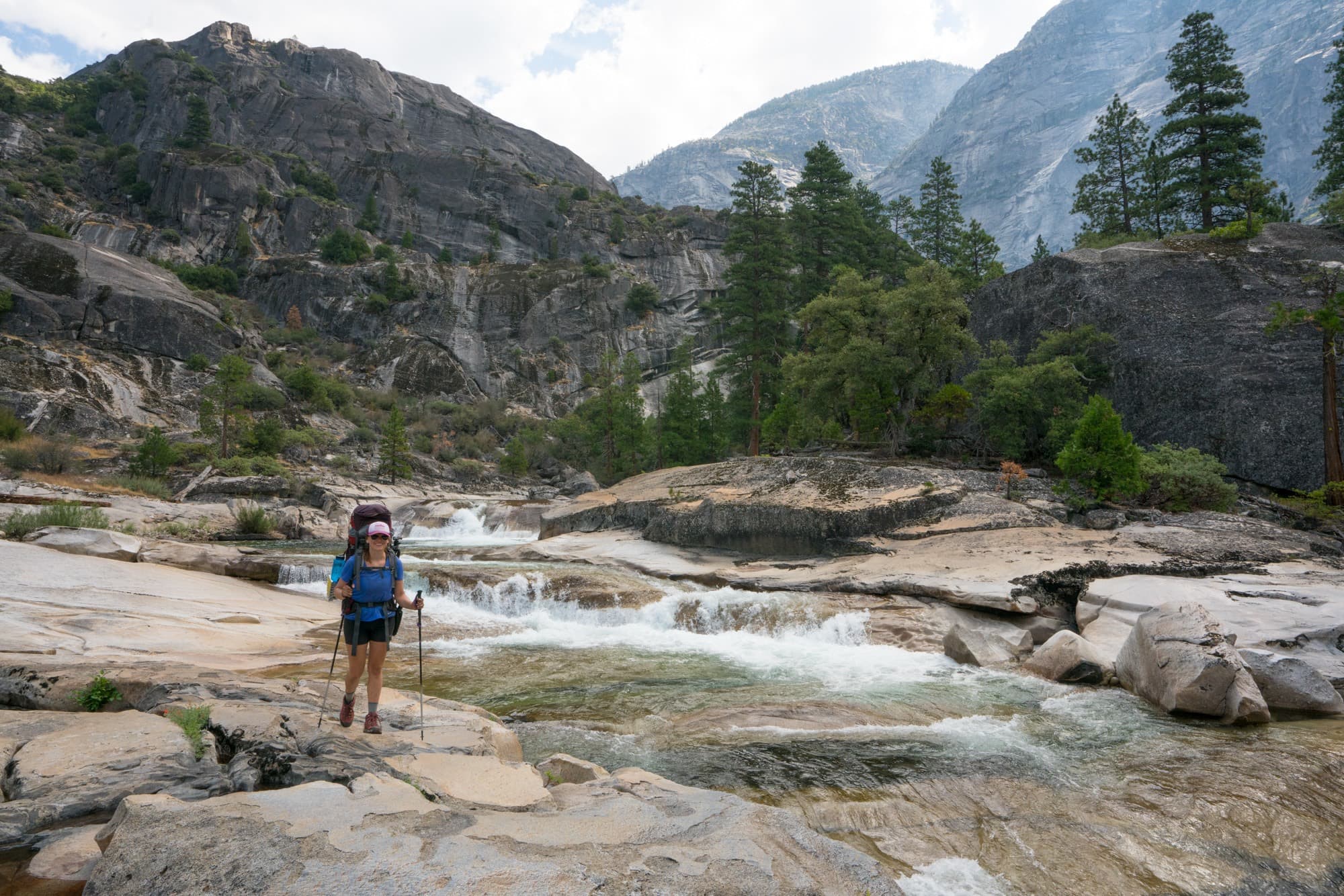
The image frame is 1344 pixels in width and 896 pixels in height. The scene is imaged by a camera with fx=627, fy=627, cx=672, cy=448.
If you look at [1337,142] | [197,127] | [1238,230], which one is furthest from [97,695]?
[197,127]

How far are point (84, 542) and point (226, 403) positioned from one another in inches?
1032

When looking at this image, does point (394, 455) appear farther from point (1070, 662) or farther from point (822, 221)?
point (1070, 662)

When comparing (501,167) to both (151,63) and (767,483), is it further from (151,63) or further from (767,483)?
(767,483)

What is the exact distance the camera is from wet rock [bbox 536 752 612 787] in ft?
17.4

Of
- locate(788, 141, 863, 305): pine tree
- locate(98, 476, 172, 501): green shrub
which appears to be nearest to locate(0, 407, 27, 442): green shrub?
locate(98, 476, 172, 501): green shrub

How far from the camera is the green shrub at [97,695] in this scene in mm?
5508

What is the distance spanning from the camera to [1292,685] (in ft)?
26.2

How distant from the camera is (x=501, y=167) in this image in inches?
4055

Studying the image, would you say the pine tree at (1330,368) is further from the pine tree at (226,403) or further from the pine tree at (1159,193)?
the pine tree at (226,403)

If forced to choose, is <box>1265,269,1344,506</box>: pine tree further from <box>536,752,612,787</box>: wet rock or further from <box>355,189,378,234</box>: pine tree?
<box>355,189,378,234</box>: pine tree

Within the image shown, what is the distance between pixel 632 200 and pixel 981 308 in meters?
97.1

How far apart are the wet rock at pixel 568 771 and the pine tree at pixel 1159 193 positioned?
1417 inches

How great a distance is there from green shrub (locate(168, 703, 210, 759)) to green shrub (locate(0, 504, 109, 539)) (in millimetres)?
13130

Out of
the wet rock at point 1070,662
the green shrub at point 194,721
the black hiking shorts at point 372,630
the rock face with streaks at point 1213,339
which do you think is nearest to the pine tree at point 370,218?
the rock face with streaks at point 1213,339
